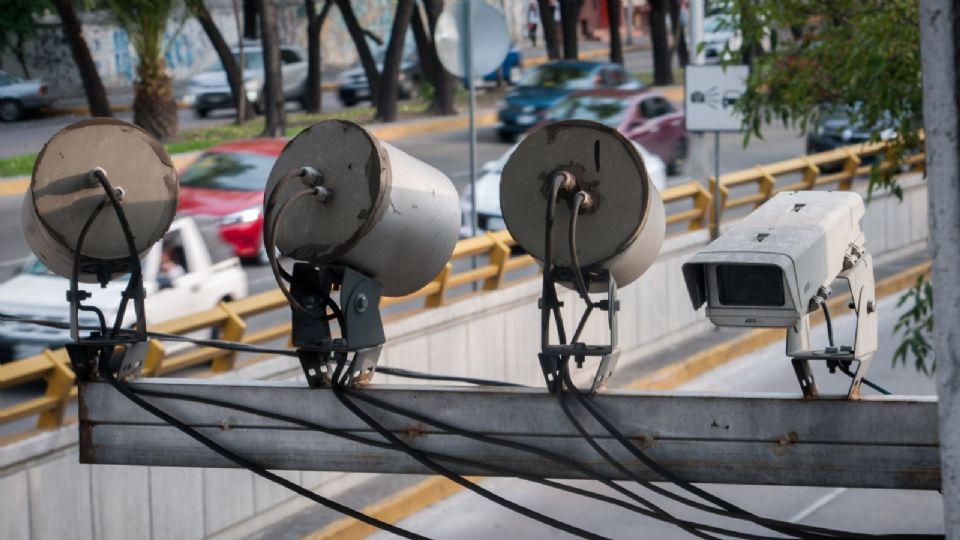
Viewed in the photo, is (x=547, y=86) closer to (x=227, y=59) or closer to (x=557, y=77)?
(x=557, y=77)

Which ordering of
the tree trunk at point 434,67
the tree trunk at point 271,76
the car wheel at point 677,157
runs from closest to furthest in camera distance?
the car wheel at point 677,157
the tree trunk at point 271,76
the tree trunk at point 434,67

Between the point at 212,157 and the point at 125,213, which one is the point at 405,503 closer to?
the point at 125,213

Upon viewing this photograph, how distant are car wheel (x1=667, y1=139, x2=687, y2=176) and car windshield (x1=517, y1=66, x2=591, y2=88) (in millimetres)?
5203

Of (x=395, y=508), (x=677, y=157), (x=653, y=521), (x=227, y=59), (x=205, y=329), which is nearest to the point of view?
(x=395, y=508)

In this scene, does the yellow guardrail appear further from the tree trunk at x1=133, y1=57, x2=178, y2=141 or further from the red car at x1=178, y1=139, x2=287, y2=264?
the tree trunk at x1=133, y1=57, x2=178, y2=141

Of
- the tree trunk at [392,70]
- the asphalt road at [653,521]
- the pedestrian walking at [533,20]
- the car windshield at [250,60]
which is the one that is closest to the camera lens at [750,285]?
the asphalt road at [653,521]

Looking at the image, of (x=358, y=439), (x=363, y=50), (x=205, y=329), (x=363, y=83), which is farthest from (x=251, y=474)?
(x=363, y=83)

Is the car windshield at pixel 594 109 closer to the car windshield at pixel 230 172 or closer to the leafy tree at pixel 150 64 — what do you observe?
the leafy tree at pixel 150 64

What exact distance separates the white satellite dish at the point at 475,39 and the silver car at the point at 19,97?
782 cm

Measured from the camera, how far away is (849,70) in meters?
8.90

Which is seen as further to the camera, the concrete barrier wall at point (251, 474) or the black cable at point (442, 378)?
the concrete barrier wall at point (251, 474)

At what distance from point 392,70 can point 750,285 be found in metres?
31.2

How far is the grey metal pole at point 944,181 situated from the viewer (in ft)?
9.45

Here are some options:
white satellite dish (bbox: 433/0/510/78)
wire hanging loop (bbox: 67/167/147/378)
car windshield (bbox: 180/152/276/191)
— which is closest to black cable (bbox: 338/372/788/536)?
wire hanging loop (bbox: 67/167/147/378)
